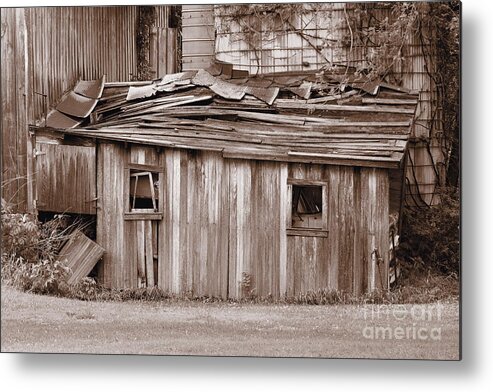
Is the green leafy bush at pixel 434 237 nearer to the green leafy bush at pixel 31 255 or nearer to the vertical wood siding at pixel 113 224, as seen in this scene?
the vertical wood siding at pixel 113 224

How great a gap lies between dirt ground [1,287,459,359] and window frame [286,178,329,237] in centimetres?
53

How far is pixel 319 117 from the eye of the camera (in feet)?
18.4

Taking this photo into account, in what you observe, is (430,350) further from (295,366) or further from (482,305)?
(295,366)

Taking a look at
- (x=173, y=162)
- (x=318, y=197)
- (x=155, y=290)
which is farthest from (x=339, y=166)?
(x=155, y=290)

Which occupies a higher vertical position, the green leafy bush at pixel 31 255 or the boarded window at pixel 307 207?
the boarded window at pixel 307 207

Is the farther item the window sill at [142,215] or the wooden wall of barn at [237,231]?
the window sill at [142,215]

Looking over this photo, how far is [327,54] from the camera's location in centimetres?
A: 559

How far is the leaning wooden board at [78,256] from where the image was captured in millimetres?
5609

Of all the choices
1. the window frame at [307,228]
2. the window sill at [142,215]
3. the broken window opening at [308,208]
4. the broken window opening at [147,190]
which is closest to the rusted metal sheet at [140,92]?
the broken window opening at [147,190]

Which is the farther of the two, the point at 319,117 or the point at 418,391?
the point at 319,117

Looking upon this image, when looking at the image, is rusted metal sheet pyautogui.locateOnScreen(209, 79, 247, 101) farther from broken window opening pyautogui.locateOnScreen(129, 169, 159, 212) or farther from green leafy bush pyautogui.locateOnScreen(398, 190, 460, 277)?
green leafy bush pyautogui.locateOnScreen(398, 190, 460, 277)

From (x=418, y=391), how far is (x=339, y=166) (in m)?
1.63

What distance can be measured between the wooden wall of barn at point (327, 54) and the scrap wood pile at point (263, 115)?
82 millimetres

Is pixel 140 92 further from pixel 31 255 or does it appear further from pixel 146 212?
pixel 31 255
